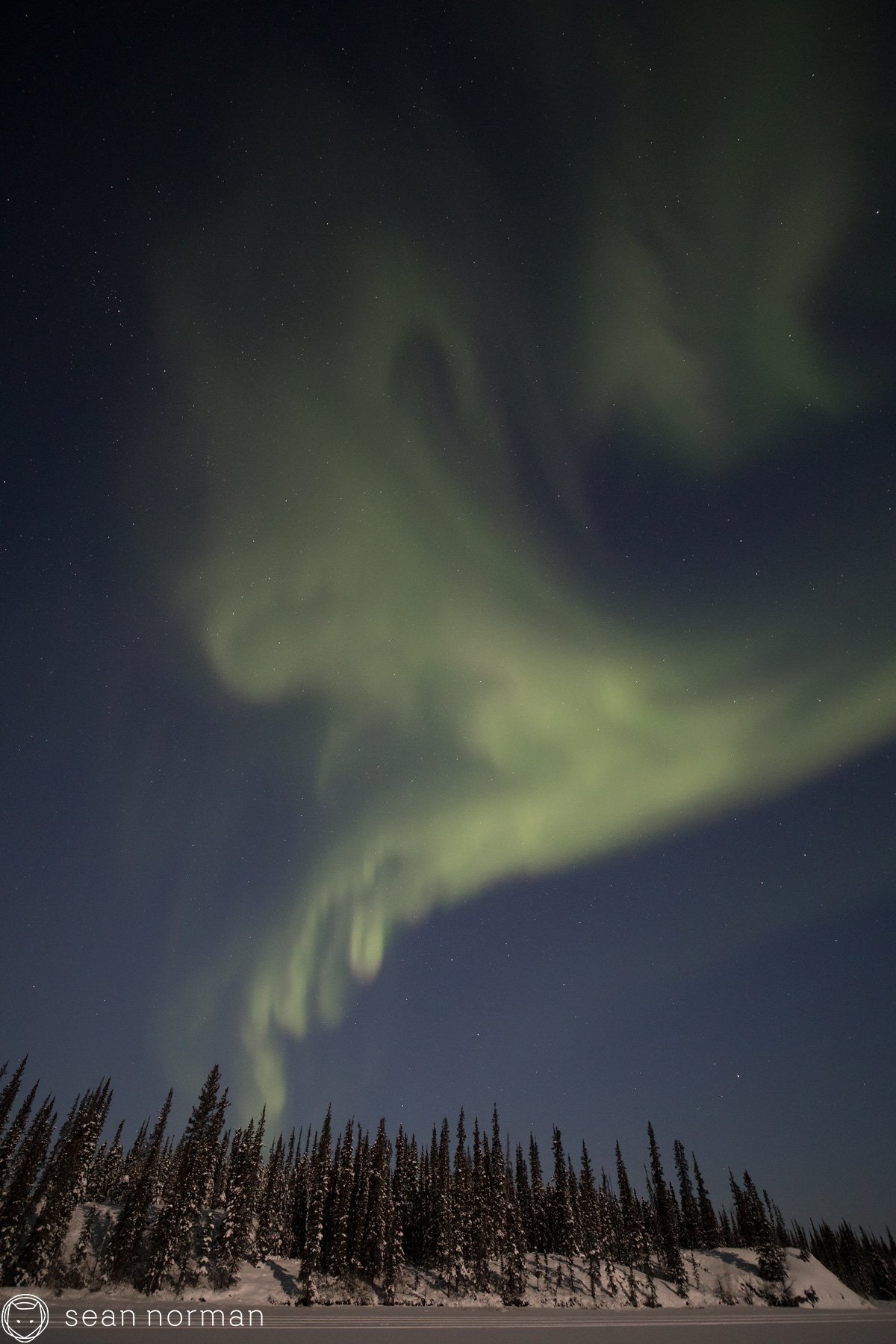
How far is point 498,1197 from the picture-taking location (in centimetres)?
9031

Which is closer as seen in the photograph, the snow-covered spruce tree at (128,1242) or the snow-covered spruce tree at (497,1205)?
the snow-covered spruce tree at (128,1242)

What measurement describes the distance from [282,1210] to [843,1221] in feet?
472

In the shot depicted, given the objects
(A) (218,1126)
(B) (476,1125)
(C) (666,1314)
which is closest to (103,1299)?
(A) (218,1126)

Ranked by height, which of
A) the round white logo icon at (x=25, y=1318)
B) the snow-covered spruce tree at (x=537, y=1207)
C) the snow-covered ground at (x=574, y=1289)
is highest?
the snow-covered spruce tree at (x=537, y=1207)

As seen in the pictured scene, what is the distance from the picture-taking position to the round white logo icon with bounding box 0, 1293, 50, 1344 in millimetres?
26016

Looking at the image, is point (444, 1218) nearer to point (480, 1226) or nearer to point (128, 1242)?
point (480, 1226)

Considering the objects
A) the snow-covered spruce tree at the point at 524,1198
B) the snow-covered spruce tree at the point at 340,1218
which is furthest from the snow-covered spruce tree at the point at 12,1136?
the snow-covered spruce tree at the point at 524,1198

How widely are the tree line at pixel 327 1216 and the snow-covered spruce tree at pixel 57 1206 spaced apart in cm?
20

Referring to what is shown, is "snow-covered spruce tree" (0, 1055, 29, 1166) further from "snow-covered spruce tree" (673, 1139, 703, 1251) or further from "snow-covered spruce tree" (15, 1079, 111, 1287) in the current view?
"snow-covered spruce tree" (673, 1139, 703, 1251)

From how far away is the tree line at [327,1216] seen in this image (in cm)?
6494

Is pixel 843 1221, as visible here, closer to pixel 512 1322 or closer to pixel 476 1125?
pixel 476 1125

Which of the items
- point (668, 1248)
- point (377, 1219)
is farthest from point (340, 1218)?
point (668, 1248)

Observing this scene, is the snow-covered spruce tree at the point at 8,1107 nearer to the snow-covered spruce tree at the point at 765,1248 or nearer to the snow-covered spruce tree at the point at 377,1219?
the snow-covered spruce tree at the point at 377,1219

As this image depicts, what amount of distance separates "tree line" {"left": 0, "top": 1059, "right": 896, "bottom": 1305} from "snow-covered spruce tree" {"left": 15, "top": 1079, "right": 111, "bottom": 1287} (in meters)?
0.20
